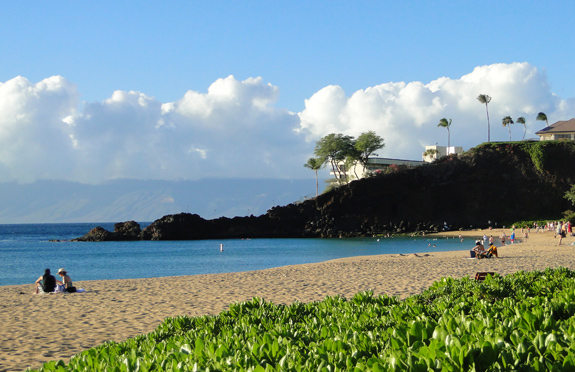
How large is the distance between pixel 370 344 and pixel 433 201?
281 ft

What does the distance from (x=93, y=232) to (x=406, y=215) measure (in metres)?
53.5

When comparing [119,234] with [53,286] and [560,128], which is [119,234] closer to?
[53,286]

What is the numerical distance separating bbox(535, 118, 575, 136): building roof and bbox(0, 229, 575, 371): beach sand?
78270mm

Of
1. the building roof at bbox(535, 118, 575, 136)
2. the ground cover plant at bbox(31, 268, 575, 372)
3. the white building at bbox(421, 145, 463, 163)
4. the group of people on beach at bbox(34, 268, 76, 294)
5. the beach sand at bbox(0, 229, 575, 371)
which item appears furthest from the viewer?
the white building at bbox(421, 145, 463, 163)

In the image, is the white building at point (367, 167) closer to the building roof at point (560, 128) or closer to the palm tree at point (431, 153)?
the palm tree at point (431, 153)

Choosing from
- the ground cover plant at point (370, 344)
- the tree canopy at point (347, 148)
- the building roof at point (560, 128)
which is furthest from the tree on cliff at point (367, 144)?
the ground cover plant at point (370, 344)

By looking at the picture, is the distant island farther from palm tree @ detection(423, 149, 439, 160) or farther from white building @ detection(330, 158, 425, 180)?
palm tree @ detection(423, 149, 439, 160)

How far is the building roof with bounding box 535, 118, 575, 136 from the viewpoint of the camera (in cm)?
9524

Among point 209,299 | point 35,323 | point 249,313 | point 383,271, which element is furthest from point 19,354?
point 383,271

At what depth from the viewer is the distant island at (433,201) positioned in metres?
84.0

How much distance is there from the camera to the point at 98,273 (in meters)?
37.4

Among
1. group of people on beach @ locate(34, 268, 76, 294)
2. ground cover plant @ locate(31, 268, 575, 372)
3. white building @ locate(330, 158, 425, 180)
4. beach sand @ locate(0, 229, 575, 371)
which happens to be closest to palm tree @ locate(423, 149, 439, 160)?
white building @ locate(330, 158, 425, 180)

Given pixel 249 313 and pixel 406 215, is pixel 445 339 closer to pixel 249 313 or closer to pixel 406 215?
pixel 249 313

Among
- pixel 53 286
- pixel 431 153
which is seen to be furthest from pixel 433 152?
pixel 53 286
